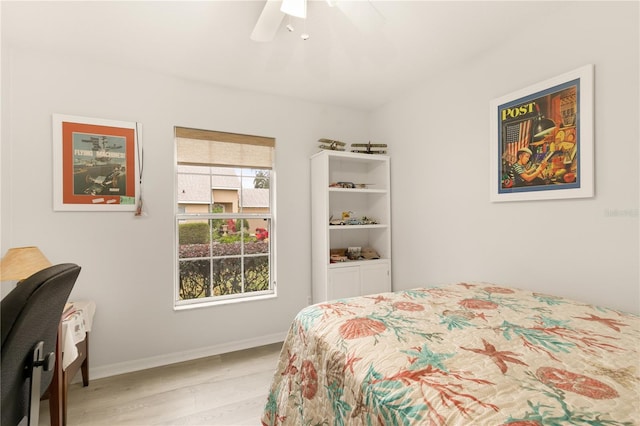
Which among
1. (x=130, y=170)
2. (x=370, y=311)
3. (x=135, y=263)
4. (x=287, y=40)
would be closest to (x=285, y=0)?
(x=287, y=40)

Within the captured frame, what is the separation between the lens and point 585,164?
179 cm

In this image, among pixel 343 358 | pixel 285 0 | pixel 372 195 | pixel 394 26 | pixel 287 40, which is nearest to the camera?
pixel 343 358

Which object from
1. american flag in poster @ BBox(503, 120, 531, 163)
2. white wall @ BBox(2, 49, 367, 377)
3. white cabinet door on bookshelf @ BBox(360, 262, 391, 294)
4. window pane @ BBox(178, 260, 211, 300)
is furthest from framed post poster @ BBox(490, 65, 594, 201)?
window pane @ BBox(178, 260, 211, 300)

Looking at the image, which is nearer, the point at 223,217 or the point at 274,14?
the point at 274,14

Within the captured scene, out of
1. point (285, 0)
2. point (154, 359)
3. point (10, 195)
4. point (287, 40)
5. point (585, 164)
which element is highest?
point (287, 40)

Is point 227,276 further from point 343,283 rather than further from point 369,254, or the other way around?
point 369,254

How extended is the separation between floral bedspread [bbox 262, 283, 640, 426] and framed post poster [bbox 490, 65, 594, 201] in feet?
2.38

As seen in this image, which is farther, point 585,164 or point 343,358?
point 585,164

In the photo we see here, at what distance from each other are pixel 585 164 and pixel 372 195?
6.69 feet

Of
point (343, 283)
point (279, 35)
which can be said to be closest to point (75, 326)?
point (343, 283)

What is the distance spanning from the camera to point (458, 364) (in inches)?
40.3

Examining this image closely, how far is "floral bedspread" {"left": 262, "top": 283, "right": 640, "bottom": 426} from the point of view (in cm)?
81

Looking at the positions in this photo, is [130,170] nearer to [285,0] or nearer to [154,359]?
[154,359]

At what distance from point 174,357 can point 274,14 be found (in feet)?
9.19
